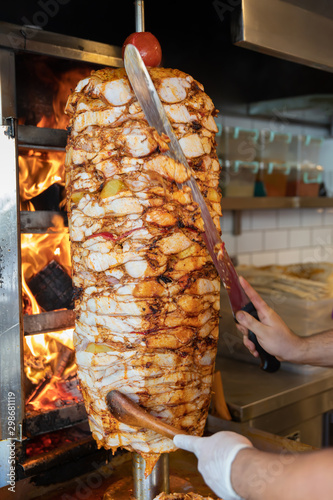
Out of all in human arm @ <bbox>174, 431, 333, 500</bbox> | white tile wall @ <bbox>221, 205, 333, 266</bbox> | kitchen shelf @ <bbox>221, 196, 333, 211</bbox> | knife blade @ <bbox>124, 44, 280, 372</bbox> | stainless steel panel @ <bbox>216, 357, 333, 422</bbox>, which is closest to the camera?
human arm @ <bbox>174, 431, 333, 500</bbox>

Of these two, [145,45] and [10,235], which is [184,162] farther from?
[10,235]

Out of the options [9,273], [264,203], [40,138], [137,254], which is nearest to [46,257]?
[9,273]

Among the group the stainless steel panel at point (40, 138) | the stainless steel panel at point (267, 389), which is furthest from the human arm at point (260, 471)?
the stainless steel panel at point (267, 389)

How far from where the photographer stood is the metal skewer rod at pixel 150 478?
1.06 meters

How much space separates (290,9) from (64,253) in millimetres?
917

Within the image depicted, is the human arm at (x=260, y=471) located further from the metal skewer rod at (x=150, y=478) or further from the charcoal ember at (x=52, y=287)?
the charcoal ember at (x=52, y=287)

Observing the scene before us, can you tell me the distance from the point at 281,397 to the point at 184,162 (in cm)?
123

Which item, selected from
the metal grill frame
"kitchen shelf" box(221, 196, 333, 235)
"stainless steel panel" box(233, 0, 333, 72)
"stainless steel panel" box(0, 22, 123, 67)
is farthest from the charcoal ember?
"kitchen shelf" box(221, 196, 333, 235)

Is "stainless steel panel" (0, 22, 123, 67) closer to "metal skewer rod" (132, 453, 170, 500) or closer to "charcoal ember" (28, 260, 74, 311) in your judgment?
"charcoal ember" (28, 260, 74, 311)

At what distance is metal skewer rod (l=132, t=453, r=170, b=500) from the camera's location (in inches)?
41.9

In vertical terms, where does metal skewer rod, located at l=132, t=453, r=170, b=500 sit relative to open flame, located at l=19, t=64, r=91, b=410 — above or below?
below

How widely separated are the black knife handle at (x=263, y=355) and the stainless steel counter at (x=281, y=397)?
2.14 feet

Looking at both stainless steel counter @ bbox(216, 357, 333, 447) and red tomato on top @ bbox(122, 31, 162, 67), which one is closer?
red tomato on top @ bbox(122, 31, 162, 67)

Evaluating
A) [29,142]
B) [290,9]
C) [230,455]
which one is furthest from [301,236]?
[230,455]
